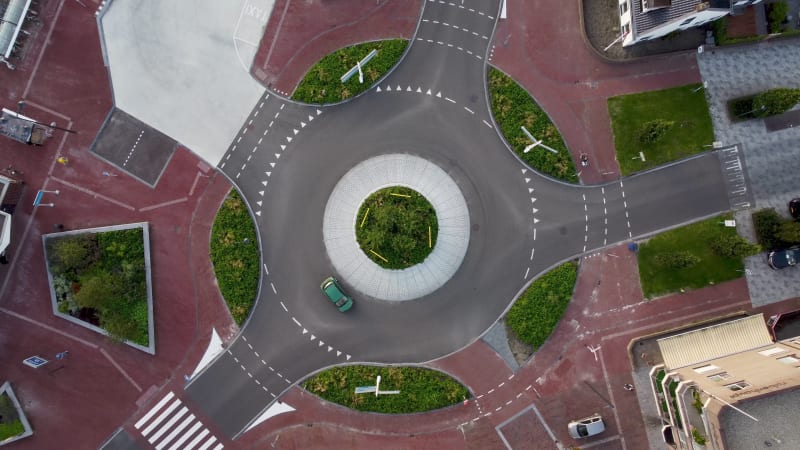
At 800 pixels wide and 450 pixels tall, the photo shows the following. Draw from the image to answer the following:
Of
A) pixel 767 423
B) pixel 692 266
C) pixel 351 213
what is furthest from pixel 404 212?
pixel 767 423

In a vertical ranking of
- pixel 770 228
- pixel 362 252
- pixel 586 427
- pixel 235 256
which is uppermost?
pixel 235 256

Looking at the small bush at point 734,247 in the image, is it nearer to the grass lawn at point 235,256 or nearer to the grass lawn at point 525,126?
the grass lawn at point 525,126

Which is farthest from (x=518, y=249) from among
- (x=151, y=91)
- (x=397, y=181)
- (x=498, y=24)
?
(x=151, y=91)

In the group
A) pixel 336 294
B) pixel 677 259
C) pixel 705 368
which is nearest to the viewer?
pixel 705 368

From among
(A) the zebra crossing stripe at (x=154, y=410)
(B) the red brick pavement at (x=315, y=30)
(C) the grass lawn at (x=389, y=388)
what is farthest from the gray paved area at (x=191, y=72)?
(C) the grass lawn at (x=389, y=388)

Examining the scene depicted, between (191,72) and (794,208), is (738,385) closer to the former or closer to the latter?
(794,208)

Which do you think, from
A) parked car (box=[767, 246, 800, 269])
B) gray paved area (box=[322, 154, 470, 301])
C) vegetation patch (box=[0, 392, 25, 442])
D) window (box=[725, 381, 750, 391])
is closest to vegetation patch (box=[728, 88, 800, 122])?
parked car (box=[767, 246, 800, 269])

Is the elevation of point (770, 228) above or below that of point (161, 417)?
above
